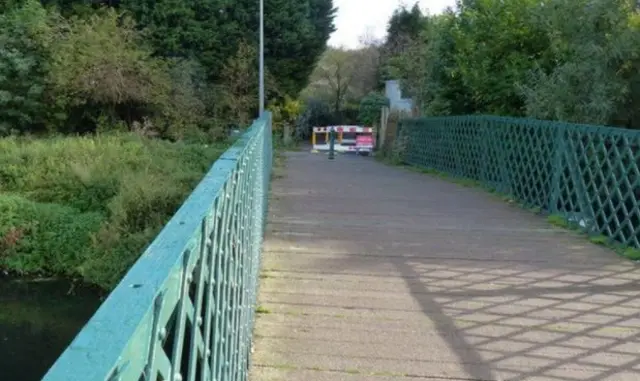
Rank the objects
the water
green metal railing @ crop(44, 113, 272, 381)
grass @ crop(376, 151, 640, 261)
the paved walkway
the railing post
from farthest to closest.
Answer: the water
the railing post
grass @ crop(376, 151, 640, 261)
the paved walkway
green metal railing @ crop(44, 113, 272, 381)

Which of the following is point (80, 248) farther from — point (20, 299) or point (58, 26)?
point (58, 26)

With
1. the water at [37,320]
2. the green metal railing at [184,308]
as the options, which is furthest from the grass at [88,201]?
the green metal railing at [184,308]

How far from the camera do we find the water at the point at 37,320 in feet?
33.1

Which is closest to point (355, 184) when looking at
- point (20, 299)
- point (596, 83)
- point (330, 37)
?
point (596, 83)

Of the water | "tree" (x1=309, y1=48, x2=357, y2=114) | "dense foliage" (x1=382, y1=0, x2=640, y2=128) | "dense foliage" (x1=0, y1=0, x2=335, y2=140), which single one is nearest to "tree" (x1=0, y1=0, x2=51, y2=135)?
"dense foliage" (x1=0, y1=0, x2=335, y2=140)

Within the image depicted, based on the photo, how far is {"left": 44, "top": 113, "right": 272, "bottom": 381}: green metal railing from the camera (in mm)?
1108

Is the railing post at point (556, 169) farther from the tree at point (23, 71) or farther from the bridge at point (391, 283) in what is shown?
the tree at point (23, 71)

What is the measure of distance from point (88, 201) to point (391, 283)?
37.8 ft

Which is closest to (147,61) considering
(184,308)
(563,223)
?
(563,223)

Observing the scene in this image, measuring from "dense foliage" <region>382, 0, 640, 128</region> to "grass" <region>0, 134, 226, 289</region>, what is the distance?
631 cm

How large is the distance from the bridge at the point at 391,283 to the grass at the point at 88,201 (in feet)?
12.0

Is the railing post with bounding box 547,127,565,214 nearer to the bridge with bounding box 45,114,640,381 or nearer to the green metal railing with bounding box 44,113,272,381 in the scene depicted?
the bridge with bounding box 45,114,640,381

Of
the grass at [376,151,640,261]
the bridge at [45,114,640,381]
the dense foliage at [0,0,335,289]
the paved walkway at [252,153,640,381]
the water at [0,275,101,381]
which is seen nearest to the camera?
the bridge at [45,114,640,381]

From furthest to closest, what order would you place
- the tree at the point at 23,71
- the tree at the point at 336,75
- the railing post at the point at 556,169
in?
the tree at the point at 336,75
the tree at the point at 23,71
the railing post at the point at 556,169
